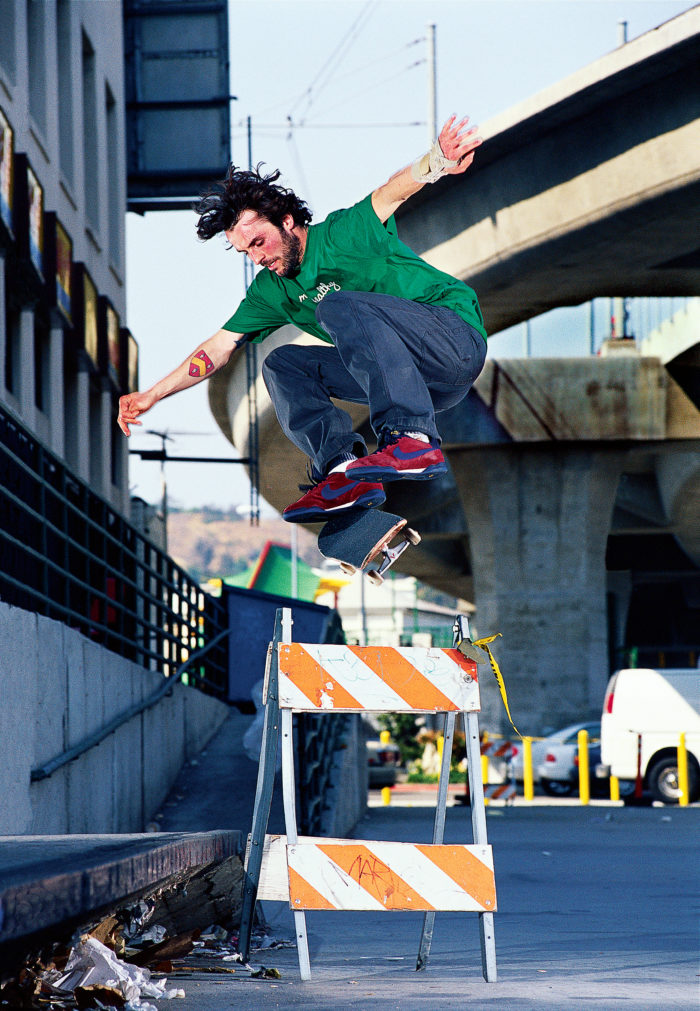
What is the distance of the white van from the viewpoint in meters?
22.0

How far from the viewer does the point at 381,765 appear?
37781mm

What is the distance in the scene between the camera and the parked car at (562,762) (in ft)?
90.5

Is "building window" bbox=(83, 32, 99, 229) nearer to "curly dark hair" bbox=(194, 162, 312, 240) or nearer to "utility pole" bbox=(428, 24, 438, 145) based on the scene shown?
"utility pole" bbox=(428, 24, 438, 145)

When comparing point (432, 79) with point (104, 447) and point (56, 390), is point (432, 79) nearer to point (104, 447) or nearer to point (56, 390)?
point (104, 447)

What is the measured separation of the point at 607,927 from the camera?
24.9 feet

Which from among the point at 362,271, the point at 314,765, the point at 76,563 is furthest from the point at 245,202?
the point at 76,563

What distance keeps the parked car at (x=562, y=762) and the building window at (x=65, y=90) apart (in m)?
15.7

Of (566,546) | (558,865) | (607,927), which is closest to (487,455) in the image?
(566,546)

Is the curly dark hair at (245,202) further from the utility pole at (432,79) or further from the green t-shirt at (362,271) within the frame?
the utility pole at (432,79)

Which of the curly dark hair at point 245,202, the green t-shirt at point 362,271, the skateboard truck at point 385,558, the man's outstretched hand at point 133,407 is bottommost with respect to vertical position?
the skateboard truck at point 385,558

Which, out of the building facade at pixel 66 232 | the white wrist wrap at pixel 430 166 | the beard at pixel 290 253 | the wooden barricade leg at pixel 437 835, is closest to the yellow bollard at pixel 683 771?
the building facade at pixel 66 232

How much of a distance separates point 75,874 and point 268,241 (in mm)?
2846

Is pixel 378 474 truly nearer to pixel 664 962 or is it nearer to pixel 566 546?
pixel 664 962

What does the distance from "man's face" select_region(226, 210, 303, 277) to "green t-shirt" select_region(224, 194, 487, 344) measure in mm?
59
